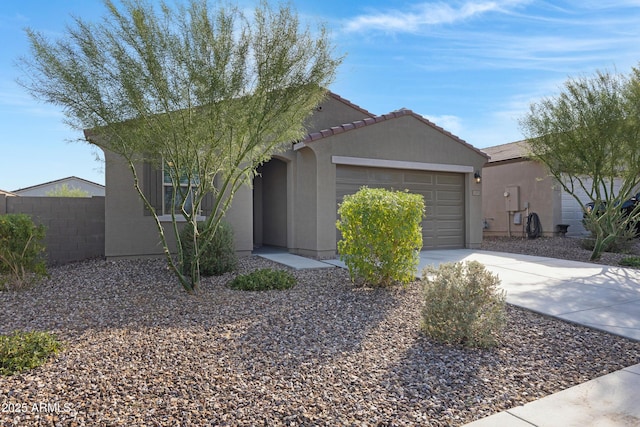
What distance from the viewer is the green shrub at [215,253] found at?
284 inches

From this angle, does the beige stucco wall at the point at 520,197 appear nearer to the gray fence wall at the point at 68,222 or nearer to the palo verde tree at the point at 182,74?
the palo verde tree at the point at 182,74

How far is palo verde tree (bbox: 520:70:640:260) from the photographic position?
9547mm

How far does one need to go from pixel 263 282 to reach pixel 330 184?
420cm

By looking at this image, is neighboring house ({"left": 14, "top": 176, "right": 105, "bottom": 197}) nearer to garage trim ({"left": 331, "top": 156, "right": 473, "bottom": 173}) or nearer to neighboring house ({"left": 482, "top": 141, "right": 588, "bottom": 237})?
garage trim ({"left": 331, "top": 156, "right": 473, "bottom": 173})

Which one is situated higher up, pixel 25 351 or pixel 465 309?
pixel 465 309

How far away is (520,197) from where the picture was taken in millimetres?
15938

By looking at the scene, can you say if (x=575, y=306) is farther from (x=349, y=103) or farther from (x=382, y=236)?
(x=349, y=103)

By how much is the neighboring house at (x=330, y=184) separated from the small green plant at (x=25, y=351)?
5048 mm

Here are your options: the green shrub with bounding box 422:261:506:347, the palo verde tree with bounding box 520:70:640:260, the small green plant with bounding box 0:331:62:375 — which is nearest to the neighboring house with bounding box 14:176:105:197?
the small green plant with bounding box 0:331:62:375

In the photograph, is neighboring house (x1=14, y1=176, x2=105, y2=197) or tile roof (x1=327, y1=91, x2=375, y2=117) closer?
tile roof (x1=327, y1=91, x2=375, y2=117)

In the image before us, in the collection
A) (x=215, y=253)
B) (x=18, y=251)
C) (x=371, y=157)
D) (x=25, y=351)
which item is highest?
(x=371, y=157)

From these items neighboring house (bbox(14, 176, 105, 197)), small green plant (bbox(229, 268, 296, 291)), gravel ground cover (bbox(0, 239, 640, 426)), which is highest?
neighboring house (bbox(14, 176, 105, 197))

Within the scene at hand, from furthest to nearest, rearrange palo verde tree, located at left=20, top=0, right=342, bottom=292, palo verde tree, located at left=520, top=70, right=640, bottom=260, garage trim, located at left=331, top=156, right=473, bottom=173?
garage trim, located at left=331, top=156, right=473, bottom=173, palo verde tree, located at left=520, top=70, right=640, bottom=260, palo verde tree, located at left=20, top=0, right=342, bottom=292

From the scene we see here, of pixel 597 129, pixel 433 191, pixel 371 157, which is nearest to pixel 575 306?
pixel 371 157
